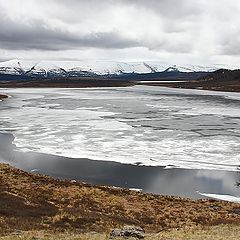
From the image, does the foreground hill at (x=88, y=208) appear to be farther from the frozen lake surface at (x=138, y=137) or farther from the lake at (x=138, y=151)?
the frozen lake surface at (x=138, y=137)

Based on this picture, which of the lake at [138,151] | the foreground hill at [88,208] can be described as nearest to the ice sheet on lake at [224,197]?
the lake at [138,151]

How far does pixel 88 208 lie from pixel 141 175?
9.54 m

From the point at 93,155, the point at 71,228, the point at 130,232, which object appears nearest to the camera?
the point at 130,232

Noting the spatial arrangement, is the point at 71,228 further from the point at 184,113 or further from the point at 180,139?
the point at 184,113

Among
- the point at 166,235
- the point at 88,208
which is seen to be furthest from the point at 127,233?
the point at 88,208

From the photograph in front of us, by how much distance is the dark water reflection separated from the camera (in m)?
33.1

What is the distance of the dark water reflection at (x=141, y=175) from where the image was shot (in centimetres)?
3312

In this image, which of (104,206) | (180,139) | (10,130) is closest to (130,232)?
(104,206)

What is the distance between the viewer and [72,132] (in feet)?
176

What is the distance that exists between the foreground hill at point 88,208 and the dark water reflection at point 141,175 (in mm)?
2786

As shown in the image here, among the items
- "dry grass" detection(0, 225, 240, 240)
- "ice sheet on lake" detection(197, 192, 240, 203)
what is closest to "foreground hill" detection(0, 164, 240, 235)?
"ice sheet on lake" detection(197, 192, 240, 203)

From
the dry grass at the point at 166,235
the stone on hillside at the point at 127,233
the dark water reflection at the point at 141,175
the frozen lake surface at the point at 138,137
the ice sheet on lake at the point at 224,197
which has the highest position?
the stone on hillside at the point at 127,233

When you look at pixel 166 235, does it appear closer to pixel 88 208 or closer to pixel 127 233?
pixel 127 233

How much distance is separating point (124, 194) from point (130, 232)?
541 inches
